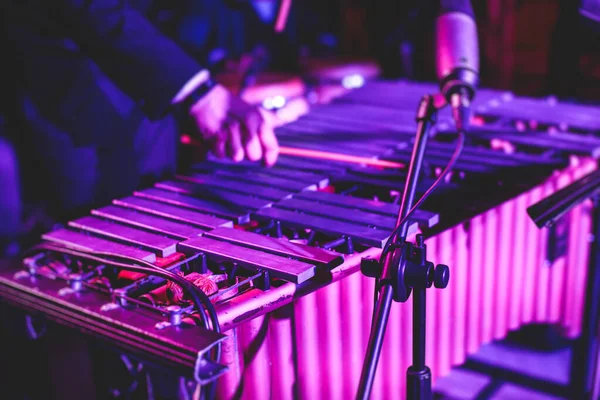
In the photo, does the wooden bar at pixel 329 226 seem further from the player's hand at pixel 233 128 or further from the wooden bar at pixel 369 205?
the player's hand at pixel 233 128

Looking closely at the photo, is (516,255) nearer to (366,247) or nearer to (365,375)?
(366,247)

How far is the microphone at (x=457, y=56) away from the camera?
5.51 feet

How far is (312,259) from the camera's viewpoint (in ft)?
5.04

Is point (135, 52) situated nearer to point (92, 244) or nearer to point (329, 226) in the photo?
point (92, 244)

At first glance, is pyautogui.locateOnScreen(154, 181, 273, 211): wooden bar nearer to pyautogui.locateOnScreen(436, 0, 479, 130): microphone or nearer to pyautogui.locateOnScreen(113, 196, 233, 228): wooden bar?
pyautogui.locateOnScreen(113, 196, 233, 228): wooden bar

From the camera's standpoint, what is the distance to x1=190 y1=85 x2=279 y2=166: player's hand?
2.10 metres

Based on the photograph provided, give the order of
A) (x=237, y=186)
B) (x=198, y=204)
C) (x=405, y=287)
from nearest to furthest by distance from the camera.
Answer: (x=405, y=287) → (x=198, y=204) → (x=237, y=186)

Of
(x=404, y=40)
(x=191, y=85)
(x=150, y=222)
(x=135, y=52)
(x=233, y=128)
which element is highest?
(x=404, y=40)

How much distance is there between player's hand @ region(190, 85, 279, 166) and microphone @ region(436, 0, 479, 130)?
2.07 ft

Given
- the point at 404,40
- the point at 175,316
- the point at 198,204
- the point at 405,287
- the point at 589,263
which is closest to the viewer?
the point at 405,287

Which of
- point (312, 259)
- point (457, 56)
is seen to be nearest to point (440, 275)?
point (312, 259)

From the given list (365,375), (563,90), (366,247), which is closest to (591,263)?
(366,247)

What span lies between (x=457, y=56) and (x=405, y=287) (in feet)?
2.54

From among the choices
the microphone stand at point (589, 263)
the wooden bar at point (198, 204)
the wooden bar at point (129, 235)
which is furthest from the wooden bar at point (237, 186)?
the microphone stand at point (589, 263)
